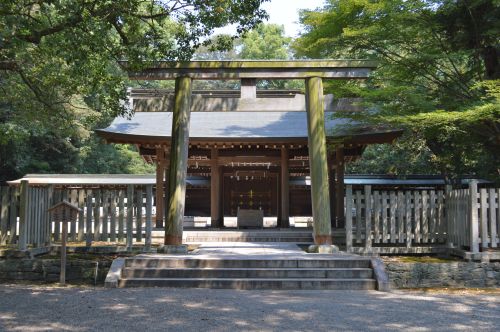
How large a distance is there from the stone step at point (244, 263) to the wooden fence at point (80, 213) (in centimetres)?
211

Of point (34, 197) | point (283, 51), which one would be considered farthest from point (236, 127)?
point (283, 51)

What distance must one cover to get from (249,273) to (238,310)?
244cm

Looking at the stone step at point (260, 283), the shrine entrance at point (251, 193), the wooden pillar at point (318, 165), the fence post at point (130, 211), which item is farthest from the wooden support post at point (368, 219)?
the shrine entrance at point (251, 193)

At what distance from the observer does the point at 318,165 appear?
→ 1048 cm

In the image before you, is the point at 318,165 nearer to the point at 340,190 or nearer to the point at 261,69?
the point at 261,69

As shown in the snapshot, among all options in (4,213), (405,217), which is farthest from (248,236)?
(4,213)

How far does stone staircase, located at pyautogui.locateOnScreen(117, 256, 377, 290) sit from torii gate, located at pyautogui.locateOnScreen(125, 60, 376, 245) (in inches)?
52.2

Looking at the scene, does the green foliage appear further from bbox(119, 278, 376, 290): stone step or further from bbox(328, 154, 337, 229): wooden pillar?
bbox(119, 278, 376, 290): stone step

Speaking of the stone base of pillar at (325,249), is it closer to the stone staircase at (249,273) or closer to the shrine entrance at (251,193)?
the stone staircase at (249,273)

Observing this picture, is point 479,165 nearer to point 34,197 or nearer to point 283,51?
point 34,197

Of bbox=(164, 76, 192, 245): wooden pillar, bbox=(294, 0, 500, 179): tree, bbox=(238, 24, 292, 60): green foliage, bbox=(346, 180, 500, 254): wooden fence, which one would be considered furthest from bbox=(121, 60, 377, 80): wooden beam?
bbox=(238, 24, 292, 60): green foliage

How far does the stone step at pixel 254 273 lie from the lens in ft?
28.4

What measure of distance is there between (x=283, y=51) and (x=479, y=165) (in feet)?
93.0

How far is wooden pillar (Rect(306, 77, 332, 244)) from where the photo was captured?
10.4 metres
